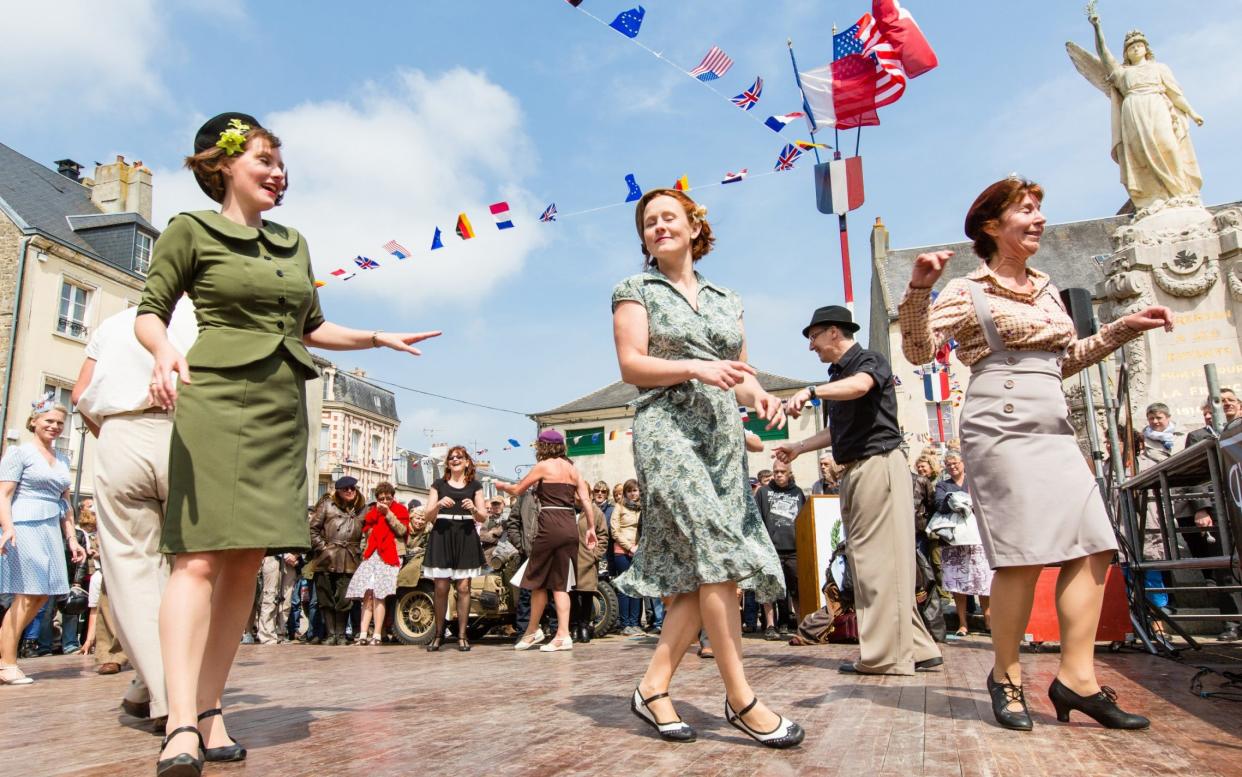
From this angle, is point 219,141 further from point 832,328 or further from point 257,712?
point 832,328

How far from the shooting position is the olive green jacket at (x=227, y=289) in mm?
2506

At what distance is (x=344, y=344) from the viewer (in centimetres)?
302

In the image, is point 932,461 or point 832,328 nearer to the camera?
point 832,328

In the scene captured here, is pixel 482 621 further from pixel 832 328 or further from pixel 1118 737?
pixel 1118 737

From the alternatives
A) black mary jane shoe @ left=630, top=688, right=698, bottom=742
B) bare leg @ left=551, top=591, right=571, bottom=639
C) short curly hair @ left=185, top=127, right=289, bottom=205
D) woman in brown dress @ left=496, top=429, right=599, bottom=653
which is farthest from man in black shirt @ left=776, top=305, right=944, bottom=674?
woman in brown dress @ left=496, top=429, right=599, bottom=653

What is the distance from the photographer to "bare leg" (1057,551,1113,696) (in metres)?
2.86

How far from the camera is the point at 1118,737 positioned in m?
2.64

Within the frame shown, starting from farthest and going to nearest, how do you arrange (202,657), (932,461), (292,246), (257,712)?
(932,461) → (257,712) → (292,246) → (202,657)

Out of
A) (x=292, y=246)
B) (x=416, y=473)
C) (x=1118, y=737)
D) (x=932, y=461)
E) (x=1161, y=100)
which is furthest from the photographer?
(x=416, y=473)

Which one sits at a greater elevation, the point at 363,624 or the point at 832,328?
the point at 832,328

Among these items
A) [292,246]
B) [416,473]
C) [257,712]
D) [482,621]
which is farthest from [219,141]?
[416,473]

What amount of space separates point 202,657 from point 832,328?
3.74 metres

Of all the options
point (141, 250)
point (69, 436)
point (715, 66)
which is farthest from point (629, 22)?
point (141, 250)

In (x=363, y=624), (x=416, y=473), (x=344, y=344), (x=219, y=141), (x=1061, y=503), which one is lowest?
(x=363, y=624)
